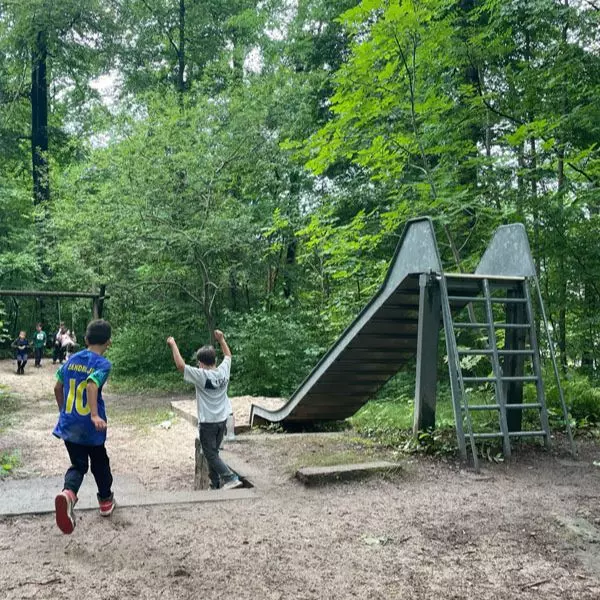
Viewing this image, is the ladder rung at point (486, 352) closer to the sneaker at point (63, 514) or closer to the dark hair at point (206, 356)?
the dark hair at point (206, 356)

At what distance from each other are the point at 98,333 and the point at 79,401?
19.6 inches

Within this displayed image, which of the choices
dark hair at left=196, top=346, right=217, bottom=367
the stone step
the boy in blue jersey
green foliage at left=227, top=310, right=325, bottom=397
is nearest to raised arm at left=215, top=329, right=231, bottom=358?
dark hair at left=196, top=346, right=217, bottom=367

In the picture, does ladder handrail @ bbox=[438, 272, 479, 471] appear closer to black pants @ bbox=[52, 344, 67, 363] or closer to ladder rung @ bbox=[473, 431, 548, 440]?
ladder rung @ bbox=[473, 431, 548, 440]

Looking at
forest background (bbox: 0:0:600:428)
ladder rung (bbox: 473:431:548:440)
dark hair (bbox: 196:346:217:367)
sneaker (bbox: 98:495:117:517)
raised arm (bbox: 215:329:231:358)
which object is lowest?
sneaker (bbox: 98:495:117:517)

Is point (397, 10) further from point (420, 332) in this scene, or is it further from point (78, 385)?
point (78, 385)

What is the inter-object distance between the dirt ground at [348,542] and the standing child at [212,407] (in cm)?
39

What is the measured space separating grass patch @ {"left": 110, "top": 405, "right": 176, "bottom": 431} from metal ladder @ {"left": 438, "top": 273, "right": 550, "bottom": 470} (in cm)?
620

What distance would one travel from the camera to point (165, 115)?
16.3 m

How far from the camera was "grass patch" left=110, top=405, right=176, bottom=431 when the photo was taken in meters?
10.7

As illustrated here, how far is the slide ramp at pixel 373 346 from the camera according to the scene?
251 inches

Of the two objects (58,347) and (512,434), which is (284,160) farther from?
(512,434)

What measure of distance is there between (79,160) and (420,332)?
26326 mm

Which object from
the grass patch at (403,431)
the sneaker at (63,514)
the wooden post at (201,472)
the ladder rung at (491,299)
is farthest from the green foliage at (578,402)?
the sneaker at (63,514)

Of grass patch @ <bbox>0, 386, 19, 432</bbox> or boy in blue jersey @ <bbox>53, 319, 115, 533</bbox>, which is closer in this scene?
boy in blue jersey @ <bbox>53, 319, 115, 533</bbox>
